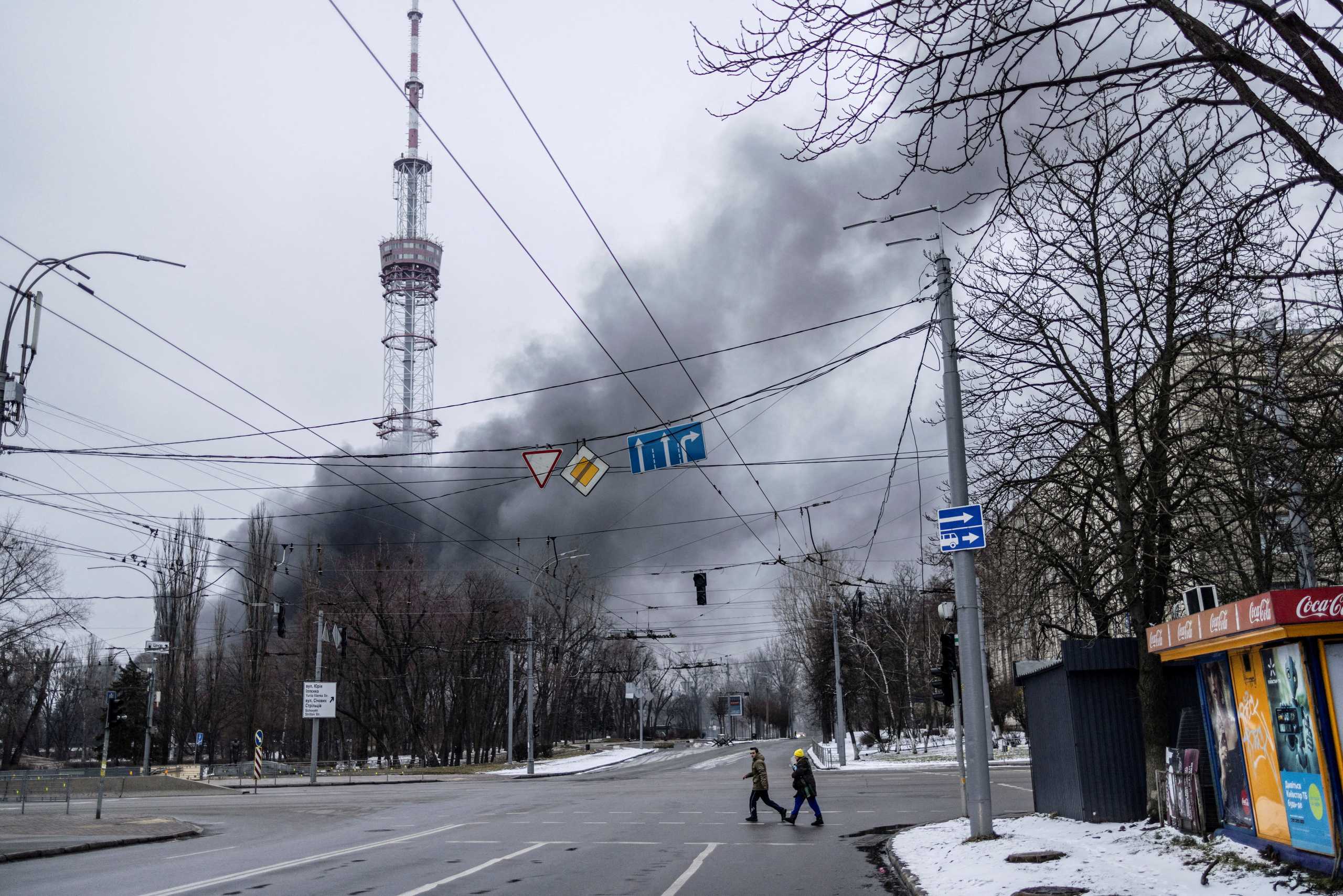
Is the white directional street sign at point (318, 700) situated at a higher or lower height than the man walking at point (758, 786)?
higher

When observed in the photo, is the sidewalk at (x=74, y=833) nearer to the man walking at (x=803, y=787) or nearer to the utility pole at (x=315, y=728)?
the man walking at (x=803, y=787)

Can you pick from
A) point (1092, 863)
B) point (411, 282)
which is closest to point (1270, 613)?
point (1092, 863)

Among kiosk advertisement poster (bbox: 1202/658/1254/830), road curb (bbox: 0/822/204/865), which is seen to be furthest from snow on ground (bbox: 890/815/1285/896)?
road curb (bbox: 0/822/204/865)

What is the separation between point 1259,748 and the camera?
9867mm

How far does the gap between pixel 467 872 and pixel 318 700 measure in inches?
1676

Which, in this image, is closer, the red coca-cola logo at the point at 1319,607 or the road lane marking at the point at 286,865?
the red coca-cola logo at the point at 1319,607

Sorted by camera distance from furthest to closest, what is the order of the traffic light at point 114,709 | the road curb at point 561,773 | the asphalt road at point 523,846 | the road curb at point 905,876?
the road curb at point 561,773
the traffic light at point 114,709
the asphalt road at point 523,846
the road curb at point 905,876

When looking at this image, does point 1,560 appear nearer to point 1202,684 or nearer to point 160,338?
point 160,338

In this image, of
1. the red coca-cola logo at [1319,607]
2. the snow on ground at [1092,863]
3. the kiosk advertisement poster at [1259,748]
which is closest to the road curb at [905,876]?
the snow on ground at [1092,863]

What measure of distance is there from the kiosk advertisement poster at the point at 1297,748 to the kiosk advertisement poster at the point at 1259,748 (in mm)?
120

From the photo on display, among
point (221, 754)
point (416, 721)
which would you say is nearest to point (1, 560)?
point (416, 721)

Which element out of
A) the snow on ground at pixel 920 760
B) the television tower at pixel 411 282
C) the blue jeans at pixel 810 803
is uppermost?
the television tower at pixel 411 282

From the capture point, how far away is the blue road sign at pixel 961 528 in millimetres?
13922

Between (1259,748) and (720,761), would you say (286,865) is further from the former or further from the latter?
(720,761)
